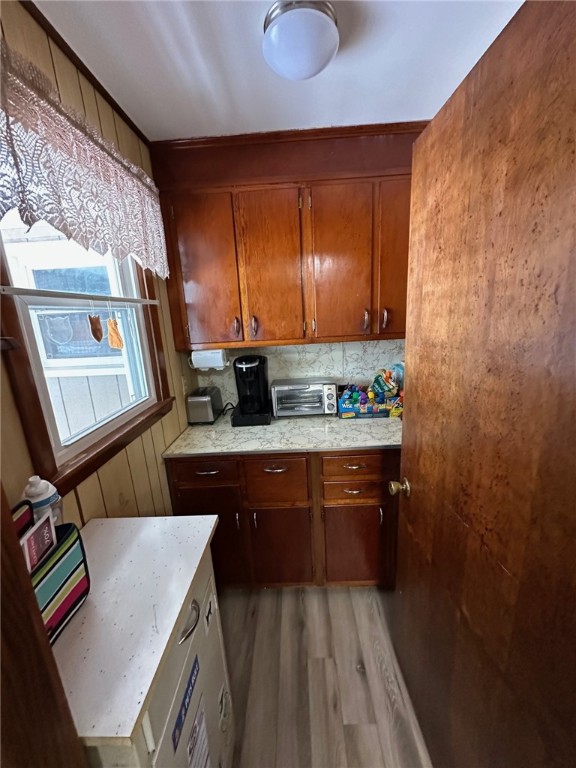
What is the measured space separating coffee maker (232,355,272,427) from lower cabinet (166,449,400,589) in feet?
0.96

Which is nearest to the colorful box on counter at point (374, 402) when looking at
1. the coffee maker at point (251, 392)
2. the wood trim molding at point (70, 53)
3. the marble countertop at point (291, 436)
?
the marble countertop at point (291, 436)

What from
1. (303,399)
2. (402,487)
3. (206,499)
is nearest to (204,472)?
(206,499)

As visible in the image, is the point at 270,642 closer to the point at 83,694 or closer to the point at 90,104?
the point at 83,694

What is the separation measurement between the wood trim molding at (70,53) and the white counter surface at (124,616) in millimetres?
1483

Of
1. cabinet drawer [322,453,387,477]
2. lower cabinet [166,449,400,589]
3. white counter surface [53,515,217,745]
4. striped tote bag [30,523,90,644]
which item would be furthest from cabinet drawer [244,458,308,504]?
striped tote bag [30,523,90,644]

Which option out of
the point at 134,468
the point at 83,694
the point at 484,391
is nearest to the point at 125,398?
the point at 134,468

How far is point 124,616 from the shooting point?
2.37 feet

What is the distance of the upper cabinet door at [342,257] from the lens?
1610 millimetres

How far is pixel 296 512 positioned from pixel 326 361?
37.2 inches

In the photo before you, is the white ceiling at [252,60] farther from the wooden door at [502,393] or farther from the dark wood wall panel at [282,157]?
the wooden door at [502,393]

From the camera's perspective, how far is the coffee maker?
181cm

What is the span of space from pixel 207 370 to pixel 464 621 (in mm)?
1777

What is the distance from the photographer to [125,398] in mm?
1385

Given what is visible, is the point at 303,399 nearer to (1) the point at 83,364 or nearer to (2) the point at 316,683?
(1) the point at 83,364
